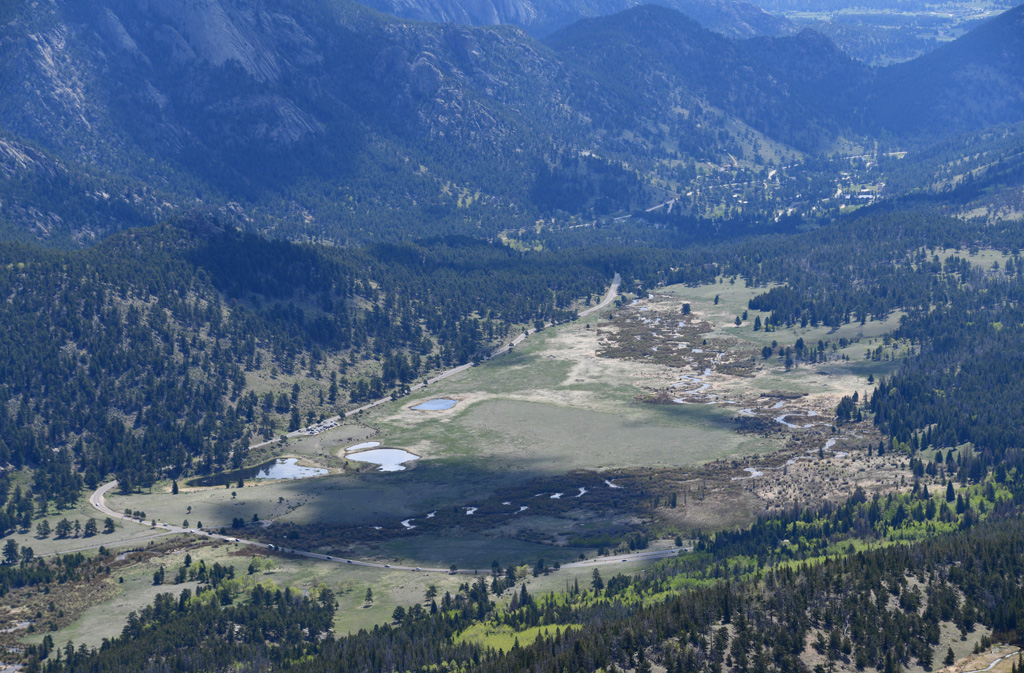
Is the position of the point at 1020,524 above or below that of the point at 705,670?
above

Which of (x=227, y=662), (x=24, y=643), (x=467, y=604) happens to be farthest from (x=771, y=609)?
(x=24, y=643)

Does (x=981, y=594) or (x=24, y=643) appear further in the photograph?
(x=24, y=643)

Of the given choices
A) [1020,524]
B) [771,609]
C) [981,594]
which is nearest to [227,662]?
[771,609]

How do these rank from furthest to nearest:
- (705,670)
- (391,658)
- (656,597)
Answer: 1. (656,597)
2. (391,658)
3. (705,670)

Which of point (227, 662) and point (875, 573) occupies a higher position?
point (875, 573)

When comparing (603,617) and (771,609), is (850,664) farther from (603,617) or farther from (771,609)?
(603,617)

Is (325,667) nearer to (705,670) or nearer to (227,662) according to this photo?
(227,662)

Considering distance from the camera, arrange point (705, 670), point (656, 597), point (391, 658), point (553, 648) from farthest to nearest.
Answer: point (656, 597) < point (391, 658) < point (553, 648) < point (705, 670)

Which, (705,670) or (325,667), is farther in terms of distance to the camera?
(325,667)

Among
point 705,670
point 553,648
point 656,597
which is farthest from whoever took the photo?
point 656,597
